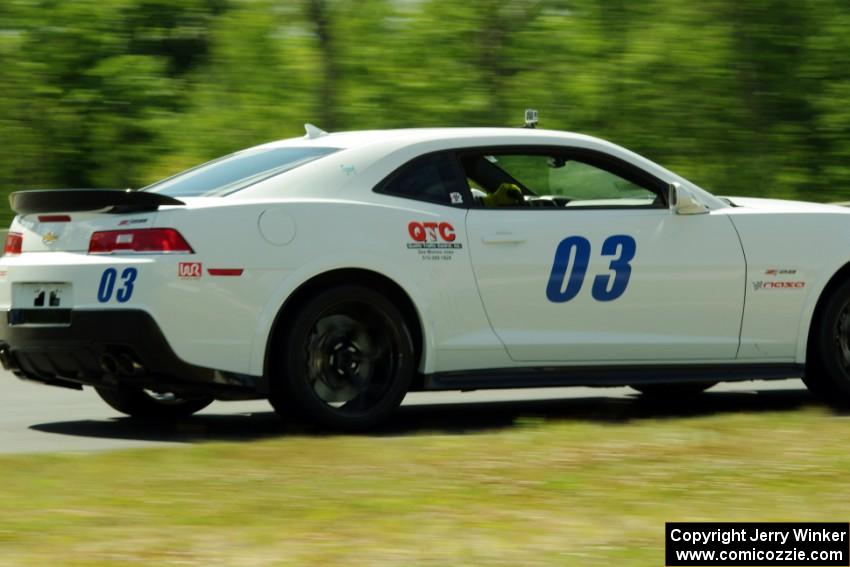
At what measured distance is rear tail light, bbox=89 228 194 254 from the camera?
7.55m

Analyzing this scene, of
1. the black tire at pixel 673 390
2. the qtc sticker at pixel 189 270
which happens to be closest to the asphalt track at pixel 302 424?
the black tire at pixel 673 390

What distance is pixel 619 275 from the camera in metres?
8.48

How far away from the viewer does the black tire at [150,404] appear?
29.0 ft

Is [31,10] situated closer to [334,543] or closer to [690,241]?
[690,241]

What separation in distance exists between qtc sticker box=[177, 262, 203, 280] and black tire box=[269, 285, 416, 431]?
1.78 feet

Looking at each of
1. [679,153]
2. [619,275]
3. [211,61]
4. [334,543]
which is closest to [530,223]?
[619,275]

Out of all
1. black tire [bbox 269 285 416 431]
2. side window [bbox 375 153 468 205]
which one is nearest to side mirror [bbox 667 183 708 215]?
side window [bbox 375 153 468 205]

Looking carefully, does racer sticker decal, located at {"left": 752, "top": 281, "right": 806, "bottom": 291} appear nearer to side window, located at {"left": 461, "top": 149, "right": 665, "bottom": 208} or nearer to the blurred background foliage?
side window, located at {"left": 461, "top": 149, "right": 665, "bottom": 208}

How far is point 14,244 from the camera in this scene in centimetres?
809

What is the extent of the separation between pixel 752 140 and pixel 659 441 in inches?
569

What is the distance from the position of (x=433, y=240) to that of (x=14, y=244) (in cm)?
206

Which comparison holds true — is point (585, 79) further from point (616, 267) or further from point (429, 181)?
point (429, 181)

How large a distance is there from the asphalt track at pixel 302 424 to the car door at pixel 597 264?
0.52 m

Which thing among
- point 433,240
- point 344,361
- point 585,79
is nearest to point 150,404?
point 344,361
